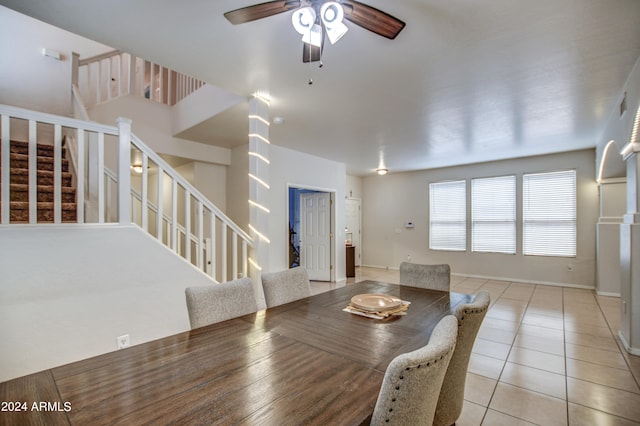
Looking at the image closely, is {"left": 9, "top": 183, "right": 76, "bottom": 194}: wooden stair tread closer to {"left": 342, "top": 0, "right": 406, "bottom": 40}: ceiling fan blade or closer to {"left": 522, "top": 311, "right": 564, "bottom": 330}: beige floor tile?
{"left": 342, "top": 0, "right": 406, "bottom": 40}: ceiling fan blade

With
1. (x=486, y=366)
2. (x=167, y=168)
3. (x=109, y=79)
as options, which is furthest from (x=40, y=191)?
(x=486, y=366)

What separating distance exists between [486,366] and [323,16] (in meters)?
3.12

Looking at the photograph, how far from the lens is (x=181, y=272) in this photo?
8.84 ft

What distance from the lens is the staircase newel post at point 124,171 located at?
7.92ft

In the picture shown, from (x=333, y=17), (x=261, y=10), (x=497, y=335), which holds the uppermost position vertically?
(x=261, y=10)

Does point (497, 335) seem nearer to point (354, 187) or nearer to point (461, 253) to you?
point (461, 253)

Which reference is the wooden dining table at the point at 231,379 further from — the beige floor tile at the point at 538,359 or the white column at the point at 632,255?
the white column at the point at 632,255

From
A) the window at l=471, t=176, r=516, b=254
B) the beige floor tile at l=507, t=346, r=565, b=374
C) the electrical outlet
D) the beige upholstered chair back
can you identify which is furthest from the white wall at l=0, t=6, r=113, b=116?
the window at l=471, t=176, r=516, b=254

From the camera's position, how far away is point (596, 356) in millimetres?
2816

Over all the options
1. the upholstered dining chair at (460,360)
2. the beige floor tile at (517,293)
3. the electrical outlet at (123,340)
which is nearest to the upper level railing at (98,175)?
the electrical outlet at (123,340)

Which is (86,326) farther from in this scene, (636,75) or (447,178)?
(447,178)

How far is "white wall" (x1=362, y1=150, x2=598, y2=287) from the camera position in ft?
17.8

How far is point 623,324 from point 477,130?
2.85 metres

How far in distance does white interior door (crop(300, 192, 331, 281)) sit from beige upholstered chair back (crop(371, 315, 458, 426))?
211 inches
